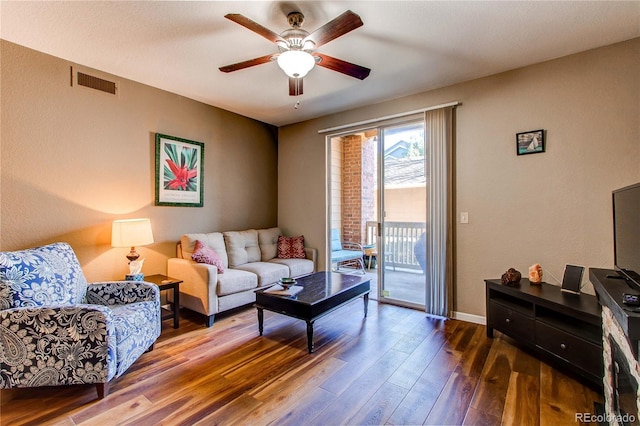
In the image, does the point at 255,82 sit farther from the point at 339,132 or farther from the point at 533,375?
the point at 533,375

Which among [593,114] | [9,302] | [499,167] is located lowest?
[9,302]

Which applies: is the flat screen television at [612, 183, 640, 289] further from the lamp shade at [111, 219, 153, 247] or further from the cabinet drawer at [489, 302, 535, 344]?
the lamp shade at [111, 219, 153, 247]

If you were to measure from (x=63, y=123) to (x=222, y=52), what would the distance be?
5.46 ft

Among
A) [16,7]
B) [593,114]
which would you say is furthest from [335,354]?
[16,7]

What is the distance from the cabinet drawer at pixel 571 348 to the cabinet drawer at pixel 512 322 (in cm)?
8

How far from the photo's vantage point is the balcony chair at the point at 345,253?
458 cm

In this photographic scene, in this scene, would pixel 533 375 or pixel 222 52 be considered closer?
pixel 533 375

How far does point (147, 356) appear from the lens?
7.95 feet

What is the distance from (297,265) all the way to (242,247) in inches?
31.2

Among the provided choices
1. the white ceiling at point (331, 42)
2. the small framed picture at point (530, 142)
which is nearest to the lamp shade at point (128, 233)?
the white ceiling at point (331, 42)

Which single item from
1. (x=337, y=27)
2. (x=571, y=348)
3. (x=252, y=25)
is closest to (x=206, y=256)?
(x=252, y=25)

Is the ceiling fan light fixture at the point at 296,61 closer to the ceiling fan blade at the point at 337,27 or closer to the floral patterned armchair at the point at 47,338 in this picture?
the ceiling fan blade at the point at 337,27

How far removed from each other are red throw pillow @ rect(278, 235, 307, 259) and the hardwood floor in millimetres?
1659

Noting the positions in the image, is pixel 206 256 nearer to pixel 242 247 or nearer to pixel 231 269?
pixel 231 269
